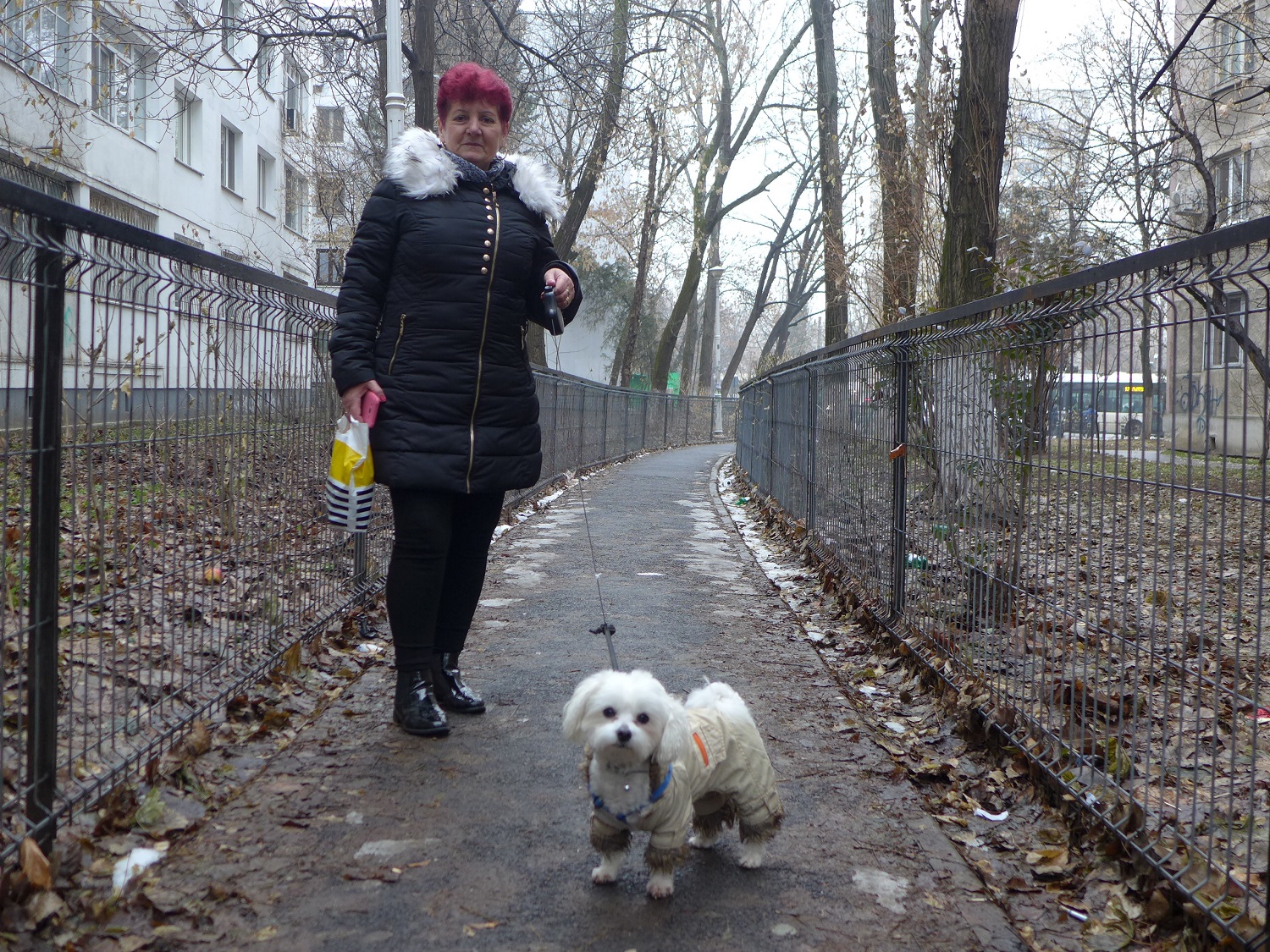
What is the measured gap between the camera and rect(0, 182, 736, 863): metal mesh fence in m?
2.62

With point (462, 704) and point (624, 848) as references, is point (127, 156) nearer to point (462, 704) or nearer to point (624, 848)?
point (462, 704)

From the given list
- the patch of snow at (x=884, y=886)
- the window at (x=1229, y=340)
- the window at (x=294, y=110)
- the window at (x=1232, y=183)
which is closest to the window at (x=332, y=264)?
the window at (x=294, y=110)

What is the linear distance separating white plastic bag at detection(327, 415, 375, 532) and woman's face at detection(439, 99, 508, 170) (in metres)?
1.10

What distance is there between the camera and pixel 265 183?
96.5ft

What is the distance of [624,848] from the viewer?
2891 mm

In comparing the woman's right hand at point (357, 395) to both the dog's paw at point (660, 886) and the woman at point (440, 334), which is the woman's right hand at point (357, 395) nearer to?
the woman at point (440, 334)

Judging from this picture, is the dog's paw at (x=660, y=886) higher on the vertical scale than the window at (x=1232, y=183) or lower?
lower

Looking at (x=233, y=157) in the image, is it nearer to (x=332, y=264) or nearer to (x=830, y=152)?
(x=332, y=264)

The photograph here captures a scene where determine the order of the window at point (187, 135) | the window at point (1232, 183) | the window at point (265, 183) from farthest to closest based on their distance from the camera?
the window at point (265, 183), the window at point (187, 135), the window at point (1232, 183)

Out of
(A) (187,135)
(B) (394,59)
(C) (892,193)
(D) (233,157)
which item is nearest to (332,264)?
(A) (187,135)

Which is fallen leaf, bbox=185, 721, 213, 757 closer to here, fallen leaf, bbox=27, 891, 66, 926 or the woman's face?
fallen leaf, bbox=27, 891, 66, 926

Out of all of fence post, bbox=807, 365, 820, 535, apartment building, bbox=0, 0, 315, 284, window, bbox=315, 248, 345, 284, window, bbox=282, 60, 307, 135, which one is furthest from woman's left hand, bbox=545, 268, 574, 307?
window, bbox=282, 60, 307, 135

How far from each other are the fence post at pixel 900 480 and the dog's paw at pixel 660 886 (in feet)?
9.65

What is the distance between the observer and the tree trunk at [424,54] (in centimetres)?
1295
